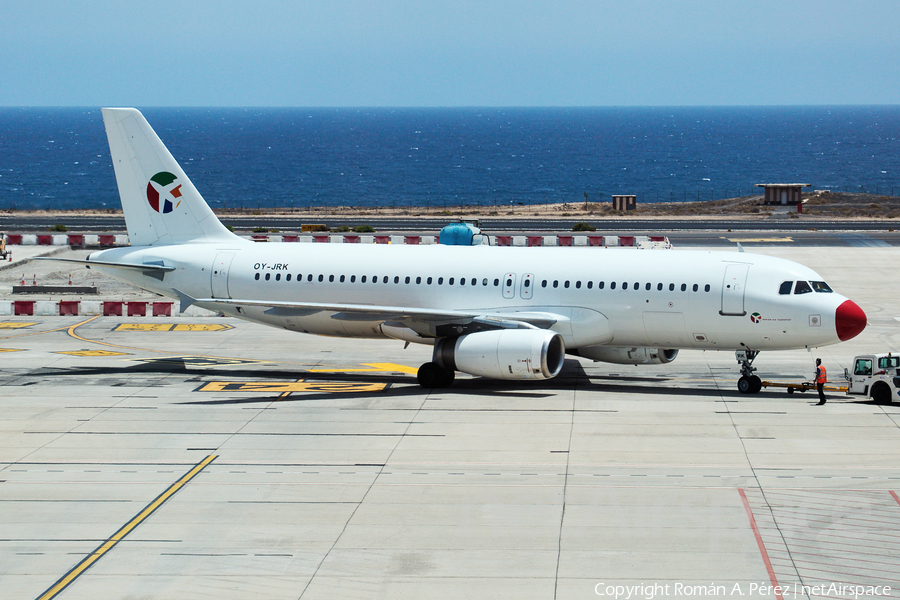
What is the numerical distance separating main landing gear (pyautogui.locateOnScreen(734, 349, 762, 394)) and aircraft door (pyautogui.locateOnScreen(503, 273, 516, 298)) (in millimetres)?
8206

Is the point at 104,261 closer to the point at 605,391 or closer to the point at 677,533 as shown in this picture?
the point at 605,391

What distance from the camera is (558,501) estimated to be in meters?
22.6

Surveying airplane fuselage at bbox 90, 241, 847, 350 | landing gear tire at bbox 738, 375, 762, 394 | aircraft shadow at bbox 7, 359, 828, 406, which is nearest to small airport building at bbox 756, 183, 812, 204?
aircraft shadow at bbox 7, 359, 828, 406

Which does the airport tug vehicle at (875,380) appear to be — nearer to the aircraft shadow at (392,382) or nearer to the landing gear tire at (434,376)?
the aircraft shadow at (392,382)

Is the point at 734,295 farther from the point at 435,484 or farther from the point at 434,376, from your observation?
the point at 435,484

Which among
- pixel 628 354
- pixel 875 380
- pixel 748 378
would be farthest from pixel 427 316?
pixel 875 380

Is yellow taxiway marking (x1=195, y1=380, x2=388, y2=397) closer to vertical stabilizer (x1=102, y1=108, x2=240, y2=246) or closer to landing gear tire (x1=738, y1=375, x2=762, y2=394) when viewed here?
vertical stabilizer (x1=102, y1=108, x2=240, y2=246)

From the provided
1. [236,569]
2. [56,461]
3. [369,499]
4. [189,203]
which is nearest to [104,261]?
[189,203]

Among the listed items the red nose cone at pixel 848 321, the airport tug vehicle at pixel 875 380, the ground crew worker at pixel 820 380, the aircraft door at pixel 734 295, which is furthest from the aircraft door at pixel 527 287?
the red nose cone at pixel 848 321

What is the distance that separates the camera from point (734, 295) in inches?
1277

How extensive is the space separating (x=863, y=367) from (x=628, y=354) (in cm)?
780

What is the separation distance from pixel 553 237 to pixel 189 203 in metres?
39.6

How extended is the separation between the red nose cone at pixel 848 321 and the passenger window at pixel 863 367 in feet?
4.25

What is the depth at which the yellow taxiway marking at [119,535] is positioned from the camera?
59.9 feet
